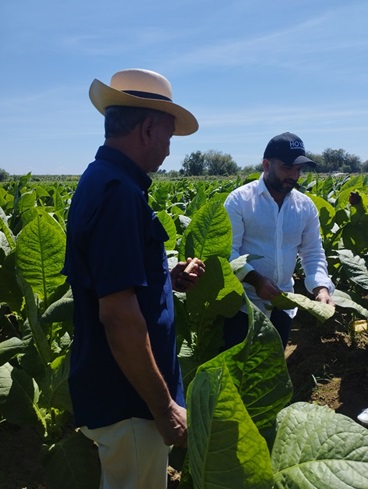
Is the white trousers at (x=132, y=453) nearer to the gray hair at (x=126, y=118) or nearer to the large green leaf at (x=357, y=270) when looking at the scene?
the gray hair at (x=126, y=118)

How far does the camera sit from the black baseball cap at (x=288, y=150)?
301cm

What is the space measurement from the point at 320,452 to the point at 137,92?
1246mm

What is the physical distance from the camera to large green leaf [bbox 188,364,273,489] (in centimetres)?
111

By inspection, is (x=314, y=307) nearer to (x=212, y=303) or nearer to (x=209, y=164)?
(x=212, y=303)

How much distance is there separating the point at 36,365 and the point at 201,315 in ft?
2.76

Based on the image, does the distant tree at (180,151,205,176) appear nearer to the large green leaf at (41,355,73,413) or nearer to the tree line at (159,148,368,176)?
the tree line at (159,148,368,176)

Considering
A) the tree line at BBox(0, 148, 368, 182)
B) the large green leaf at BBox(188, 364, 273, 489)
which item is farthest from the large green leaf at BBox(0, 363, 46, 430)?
the tree line at BBox(0, 148, 368, 182)

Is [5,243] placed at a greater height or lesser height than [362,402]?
greater

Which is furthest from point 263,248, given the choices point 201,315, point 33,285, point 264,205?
point 33,285

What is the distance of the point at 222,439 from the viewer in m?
1.16

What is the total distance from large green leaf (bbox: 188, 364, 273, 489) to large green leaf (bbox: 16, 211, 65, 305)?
146cm

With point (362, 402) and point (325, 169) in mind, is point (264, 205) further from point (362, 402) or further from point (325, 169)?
point (325, 169)

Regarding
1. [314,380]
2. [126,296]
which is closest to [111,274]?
[126,296]

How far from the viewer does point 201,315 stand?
262 cm
